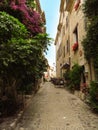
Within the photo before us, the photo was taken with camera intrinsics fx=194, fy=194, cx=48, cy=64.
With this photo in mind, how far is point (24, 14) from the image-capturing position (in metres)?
9.96

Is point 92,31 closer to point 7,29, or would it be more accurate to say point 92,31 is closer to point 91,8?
point 91,8

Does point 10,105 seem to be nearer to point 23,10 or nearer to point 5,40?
point 5,40

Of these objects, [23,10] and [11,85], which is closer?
[11,85]

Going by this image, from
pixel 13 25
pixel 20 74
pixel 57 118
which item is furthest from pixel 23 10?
pixel 57 118

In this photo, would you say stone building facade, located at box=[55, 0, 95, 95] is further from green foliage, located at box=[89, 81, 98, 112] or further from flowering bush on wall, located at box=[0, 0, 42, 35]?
flowering bush on wall, located at box=[0, 0, 42, 35]

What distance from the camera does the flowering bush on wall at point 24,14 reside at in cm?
953

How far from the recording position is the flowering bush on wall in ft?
31.3

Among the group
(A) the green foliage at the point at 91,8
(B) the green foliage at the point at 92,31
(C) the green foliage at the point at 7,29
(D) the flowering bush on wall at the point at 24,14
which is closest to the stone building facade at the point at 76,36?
(B) the green foliage at the point at 92,31

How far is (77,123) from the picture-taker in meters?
6.46

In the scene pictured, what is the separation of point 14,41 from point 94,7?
5358 millimetres

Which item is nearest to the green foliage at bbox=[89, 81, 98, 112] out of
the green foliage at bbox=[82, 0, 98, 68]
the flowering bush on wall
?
the green foliage at bbox=[82, 0, 98, 68]

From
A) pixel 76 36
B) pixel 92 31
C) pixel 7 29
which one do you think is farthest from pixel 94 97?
pixel 76 36

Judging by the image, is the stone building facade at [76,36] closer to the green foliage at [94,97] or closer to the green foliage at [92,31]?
the green foliage at [92,31]

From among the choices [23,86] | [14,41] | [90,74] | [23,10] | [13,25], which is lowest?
[23,86]
